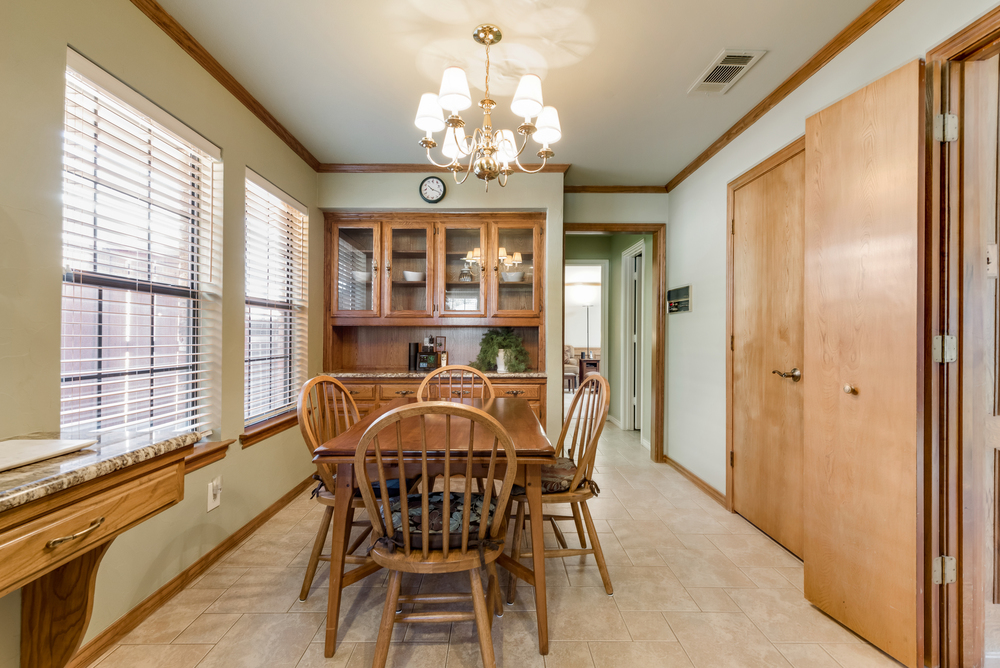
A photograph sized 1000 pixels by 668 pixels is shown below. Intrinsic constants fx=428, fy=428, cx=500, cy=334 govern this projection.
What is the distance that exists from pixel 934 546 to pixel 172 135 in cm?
347

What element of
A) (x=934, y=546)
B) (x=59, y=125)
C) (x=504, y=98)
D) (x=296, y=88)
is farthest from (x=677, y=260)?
(x=59, y=125)

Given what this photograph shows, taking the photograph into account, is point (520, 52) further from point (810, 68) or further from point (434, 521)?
point (434, 521)

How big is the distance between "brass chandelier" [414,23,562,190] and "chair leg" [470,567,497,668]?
1519mm

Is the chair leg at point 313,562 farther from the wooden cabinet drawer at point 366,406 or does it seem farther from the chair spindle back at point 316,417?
the wooden cabinet drawer at point 366,406

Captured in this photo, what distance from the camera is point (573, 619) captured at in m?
1.75

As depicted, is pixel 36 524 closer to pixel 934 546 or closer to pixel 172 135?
pixel 172 135

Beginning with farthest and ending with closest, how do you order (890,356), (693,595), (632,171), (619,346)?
(619,346), (632,171), (693,595), (890,356)

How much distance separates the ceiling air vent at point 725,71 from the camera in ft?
6.97

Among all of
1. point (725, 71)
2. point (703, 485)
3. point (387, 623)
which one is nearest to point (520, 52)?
point (725, 71)

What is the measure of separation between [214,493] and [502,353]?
224 centimetres

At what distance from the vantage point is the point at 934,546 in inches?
58.5

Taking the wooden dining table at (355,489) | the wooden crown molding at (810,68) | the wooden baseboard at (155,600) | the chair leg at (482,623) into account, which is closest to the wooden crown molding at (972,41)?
the wooden crown molding at (810,68)

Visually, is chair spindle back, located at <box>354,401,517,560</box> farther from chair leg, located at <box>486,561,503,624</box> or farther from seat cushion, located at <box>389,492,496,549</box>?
chair leg, located at <box>486,561,503,624</box>

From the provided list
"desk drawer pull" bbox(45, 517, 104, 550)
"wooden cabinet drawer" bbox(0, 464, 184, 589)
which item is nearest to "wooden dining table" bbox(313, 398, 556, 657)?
"wooden cabinet drawer" bbox(0, 464, 184, 589)
